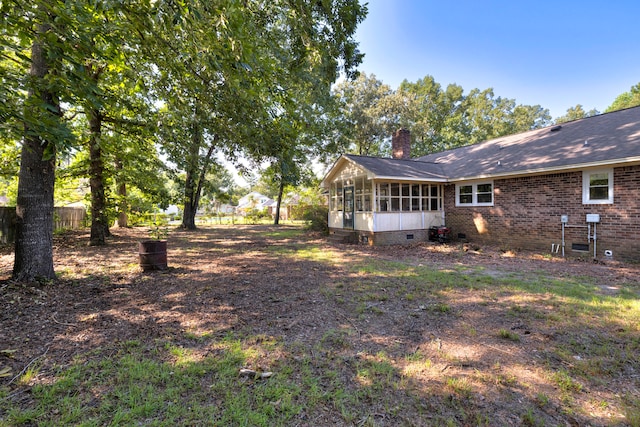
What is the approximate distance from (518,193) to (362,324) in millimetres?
9781

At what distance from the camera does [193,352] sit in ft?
10.3

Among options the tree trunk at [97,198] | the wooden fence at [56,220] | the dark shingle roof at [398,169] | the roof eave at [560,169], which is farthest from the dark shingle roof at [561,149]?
the wooden fence at [56,220]

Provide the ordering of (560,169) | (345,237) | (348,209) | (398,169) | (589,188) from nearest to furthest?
(589,188), (560,169), (398,169), (345,237), (348,209)

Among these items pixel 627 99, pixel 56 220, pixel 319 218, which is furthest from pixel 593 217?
pixel 627 99

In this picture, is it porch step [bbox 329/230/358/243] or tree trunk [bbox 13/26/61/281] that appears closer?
tree trunk [bbox 13/26/61/281]

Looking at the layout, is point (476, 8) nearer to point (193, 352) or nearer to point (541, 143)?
point (541, 143)

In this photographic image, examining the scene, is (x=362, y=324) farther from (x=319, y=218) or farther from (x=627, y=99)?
(x=627, y=99)

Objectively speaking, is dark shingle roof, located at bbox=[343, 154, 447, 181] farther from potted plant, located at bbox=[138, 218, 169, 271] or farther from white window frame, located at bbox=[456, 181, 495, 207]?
potted plant, located at bbox=[138, 218, 169, 271]

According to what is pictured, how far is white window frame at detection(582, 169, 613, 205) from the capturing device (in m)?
8.40

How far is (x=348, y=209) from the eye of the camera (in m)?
14.0

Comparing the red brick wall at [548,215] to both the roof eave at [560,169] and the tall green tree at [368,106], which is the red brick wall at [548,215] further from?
the tall green tree at [368,106]

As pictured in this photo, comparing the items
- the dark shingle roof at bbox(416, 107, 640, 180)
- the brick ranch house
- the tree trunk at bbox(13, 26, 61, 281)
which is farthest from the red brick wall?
the tree trunk at bbox(13, 26, 61, 281)

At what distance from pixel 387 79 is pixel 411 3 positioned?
56.0 ft

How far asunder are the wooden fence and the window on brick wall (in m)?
18.2
